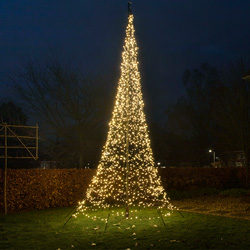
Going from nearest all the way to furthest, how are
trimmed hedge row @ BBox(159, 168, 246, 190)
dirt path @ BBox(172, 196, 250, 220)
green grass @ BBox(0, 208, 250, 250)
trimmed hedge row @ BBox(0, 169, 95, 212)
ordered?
green grass @ BBox(0, 208, 250, 250), dirt path @ BBox(172, 196, 250, 220), trimmed hedge row @ BBox(0, 169, 95, 212), trimmed hedge row @ BBox(159, 168, 246, 190)

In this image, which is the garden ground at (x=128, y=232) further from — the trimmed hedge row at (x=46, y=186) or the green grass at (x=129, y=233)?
the trimmed hedge row at (x=46, y=186)

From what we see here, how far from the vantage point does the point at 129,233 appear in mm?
7094

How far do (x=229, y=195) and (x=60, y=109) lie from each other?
11.6m

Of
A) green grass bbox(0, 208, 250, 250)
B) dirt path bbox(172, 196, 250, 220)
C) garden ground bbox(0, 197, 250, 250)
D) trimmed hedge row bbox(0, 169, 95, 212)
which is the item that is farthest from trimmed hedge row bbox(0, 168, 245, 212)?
dirt path bbox(172, 196, 250, 220)

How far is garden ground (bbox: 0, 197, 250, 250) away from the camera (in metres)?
6.06

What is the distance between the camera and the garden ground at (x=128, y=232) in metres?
6.06

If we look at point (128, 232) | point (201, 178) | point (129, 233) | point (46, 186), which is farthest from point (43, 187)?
point (201, 178)

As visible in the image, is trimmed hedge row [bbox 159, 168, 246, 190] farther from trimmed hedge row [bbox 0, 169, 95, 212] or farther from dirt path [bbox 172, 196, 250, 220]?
trimmed hedge row [bbox 0, 169, 95, 212]

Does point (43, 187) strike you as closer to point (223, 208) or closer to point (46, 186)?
point (46, 186)

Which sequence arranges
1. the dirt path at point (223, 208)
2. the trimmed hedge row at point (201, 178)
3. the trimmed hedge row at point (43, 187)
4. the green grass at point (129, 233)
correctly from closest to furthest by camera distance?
1. the green grass at point (129, 233)
2. the dirt path at point (223, 208)
3. the trimmed hedge row at point (43, 187)
4. the trimmed hedge row at point (201, 178)

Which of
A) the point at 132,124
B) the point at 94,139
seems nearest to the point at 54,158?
the point at 94,139

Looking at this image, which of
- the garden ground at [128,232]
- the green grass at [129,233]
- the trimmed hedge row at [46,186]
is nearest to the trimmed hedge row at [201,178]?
the trimmed hedge row at [46,186]

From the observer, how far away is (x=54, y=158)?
79.9 ft

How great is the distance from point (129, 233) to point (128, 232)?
4.6 inches
